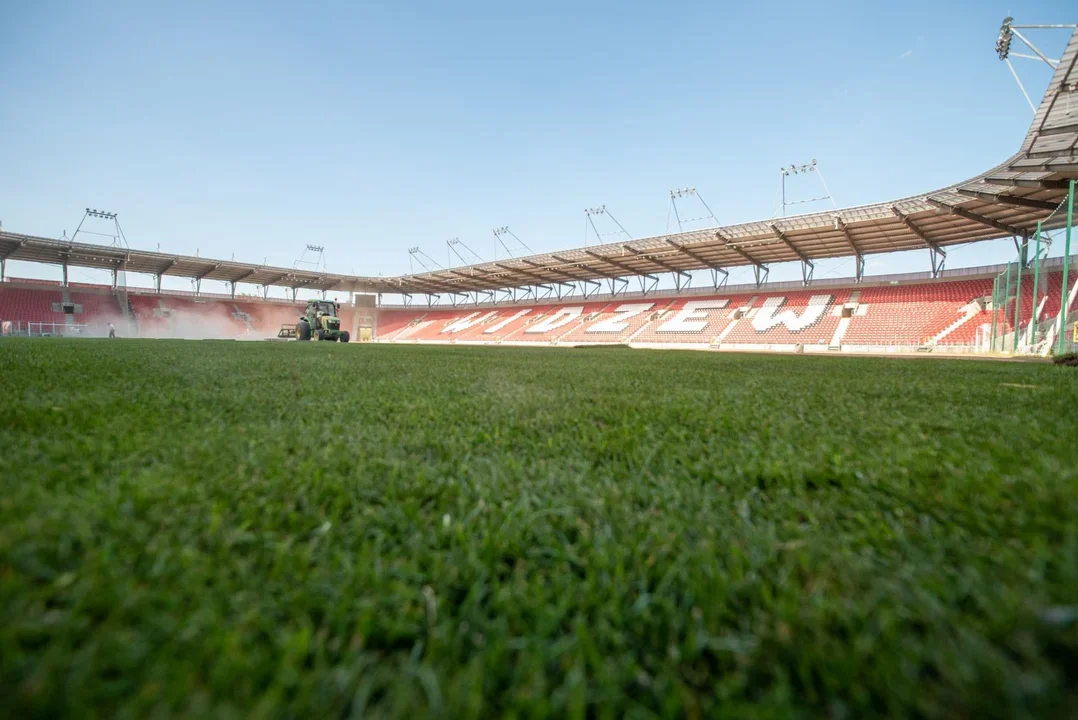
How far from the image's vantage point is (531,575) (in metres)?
0.72

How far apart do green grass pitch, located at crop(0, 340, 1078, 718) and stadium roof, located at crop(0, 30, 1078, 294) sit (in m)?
12.8

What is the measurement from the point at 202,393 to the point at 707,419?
237 cm

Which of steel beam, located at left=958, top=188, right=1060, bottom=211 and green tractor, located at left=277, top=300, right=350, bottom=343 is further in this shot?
green tractor, located at left=277, top=300, right=350, bottom=343

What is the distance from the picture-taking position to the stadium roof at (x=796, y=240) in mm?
11604

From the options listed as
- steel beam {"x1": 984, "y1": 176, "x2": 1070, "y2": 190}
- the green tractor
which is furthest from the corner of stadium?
the green tractor

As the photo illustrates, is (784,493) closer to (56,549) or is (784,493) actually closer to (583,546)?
(583,546)

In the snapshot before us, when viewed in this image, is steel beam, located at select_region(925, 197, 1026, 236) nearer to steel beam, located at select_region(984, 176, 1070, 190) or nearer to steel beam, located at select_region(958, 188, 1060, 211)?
steel beam, located at select_region(958, 188, 1060, 211)

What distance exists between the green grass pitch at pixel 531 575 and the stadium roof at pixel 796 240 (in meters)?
12.8

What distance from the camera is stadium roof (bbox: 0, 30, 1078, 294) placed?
457 inches

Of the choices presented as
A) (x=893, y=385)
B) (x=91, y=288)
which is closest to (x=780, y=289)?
(x=893, y=385)

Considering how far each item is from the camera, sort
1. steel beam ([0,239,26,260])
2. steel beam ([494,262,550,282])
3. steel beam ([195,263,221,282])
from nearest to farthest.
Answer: steel beam ([0,239,26,260]), steel beam ([494,262,550,282]), steel beam ([195,263,221,282])

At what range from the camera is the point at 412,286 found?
122 ft

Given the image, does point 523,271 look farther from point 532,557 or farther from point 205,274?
point 532,557

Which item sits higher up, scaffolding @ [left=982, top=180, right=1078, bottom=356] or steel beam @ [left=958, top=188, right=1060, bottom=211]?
steel beam @ [left=958, top=188, right=1060, bottom=211]
